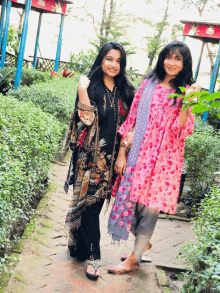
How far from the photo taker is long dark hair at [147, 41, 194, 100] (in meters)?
2.82

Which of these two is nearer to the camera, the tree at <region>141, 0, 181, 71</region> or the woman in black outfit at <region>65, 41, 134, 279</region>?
the woman in black outfit at <region>65, 41, 134, 279</region>

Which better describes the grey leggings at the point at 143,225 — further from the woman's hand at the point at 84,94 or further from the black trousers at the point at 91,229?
the woman's hand at the point at 84,94

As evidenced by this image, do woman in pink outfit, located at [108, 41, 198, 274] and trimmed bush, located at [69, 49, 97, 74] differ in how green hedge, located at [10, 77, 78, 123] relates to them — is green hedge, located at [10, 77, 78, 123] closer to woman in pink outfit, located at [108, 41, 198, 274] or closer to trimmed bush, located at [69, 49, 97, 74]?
woman in pink outfit, located at [108, 41, 198, 274]

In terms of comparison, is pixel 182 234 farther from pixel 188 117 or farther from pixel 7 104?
pixel 7 104

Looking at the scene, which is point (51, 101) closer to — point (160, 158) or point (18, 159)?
point (18, 159)

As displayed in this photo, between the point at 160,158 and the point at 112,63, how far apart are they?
0.85 meters

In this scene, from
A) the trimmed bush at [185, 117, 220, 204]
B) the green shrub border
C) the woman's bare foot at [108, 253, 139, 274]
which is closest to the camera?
the green shrub border

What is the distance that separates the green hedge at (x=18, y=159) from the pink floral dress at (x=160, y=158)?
89cm

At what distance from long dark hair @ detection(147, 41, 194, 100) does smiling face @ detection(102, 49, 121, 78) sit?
292mm

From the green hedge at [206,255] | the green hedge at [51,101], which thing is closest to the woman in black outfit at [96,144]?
the green hedge at [206,255]

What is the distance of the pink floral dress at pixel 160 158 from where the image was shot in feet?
9.39

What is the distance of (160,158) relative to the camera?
2.88m

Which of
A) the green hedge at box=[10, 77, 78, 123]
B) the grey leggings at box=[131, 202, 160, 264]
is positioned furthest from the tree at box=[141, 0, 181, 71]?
the grey leggings at box=[131, 202, 160, 264]

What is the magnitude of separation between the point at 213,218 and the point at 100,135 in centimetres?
109
